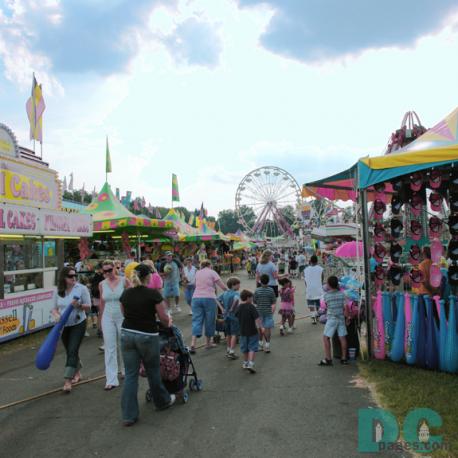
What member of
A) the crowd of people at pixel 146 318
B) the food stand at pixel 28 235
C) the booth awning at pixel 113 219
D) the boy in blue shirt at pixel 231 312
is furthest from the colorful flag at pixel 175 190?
the boy in blue shirt at pixel 231 312

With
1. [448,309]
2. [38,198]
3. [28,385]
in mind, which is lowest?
[28,385]

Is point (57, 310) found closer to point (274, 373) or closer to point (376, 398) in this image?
point (274, 373)

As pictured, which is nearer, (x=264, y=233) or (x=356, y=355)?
(x=356, y=355)

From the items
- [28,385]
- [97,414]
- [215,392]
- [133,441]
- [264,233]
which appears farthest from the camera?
[264,233]

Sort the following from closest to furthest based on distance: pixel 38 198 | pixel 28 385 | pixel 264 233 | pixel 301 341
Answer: pixel 28 385, pixel 301 341, pixel 38 198, pixel 264 233

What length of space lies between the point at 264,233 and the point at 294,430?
52129 millimetres

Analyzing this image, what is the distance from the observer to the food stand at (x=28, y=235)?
8289 mm

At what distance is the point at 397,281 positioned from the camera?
587 cm

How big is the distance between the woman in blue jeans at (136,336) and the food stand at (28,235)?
15.8 feet

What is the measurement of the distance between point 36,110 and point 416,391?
12.8 m

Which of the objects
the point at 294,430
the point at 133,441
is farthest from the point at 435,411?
the point at 133,441

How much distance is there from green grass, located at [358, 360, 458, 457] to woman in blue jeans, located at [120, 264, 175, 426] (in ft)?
7.72

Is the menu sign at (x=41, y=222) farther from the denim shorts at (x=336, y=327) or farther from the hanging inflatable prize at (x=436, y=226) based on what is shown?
the hanging inflatable prize at (x=436, y=226)

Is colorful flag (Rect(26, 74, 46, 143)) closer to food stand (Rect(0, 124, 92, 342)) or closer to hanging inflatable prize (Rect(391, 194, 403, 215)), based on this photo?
food stand (Rect(0, 124, 92, 342))
